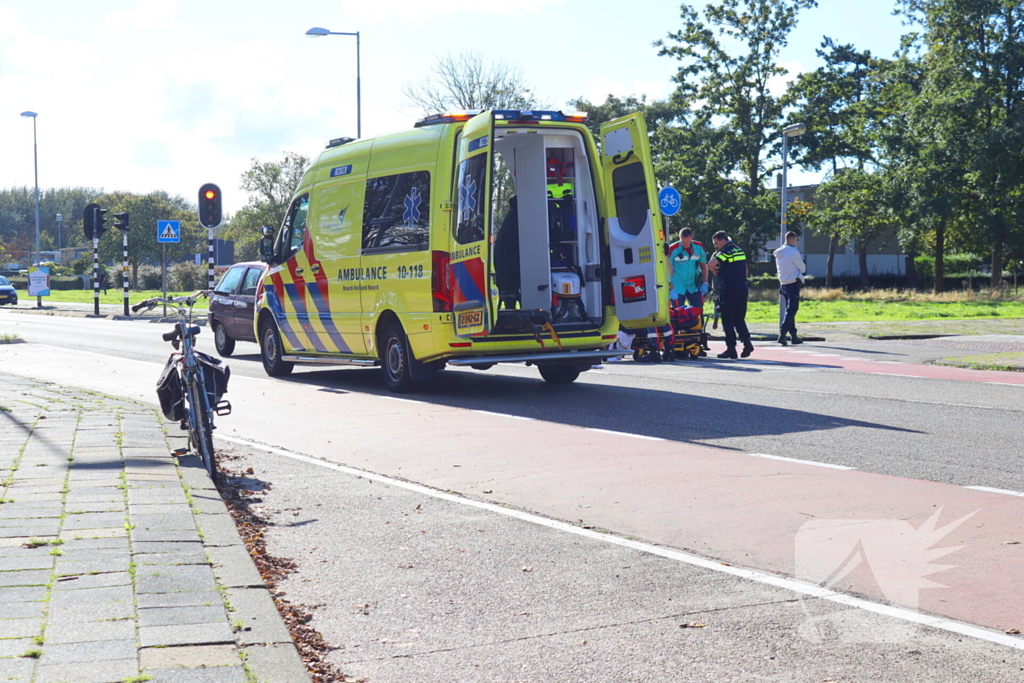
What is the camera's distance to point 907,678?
11.6 ft

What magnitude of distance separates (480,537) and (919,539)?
2.17m

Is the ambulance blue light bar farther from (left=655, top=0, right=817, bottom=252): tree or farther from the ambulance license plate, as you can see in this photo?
(left=655, top=0, right=817, bottom=252): tree

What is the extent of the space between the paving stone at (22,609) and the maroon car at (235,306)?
1436cm

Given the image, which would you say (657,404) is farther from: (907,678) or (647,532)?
(907,678)

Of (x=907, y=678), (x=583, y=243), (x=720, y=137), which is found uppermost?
(x=720, y=137)

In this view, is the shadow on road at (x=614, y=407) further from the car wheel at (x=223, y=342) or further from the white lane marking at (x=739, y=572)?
the car wheel at (x=223, y=342)

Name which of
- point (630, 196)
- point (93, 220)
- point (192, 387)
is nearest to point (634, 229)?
point (630, 196)

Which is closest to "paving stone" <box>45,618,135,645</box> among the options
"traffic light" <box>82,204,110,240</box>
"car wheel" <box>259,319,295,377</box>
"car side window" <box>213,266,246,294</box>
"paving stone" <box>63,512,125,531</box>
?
"paving stone" <box>63,512,125,531</box>

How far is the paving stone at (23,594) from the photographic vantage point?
4121mm

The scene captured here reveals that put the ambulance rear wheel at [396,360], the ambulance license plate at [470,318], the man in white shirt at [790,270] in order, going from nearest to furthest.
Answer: the ambulance license plate at [470,318], the ambulance rear wheel at [396,360], the man in white shirt at [790,270]

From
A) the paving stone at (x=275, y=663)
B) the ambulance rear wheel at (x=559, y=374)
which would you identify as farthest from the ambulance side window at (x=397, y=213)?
the paving stone at (x=275, y=663)

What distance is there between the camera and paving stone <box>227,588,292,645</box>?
12.4ft

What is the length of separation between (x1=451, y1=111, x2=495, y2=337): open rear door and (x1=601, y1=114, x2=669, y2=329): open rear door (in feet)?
5.66

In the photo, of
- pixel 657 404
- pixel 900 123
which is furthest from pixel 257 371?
pixel 900 123
